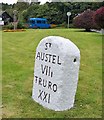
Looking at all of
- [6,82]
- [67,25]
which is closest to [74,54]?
[6,82]

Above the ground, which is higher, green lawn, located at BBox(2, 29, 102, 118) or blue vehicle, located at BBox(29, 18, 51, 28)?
blue vehicle, located at BBox(29, 18, 51, 28)

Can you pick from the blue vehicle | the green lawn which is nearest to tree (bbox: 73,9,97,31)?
the blue vehicle

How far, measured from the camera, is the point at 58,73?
16.1ft

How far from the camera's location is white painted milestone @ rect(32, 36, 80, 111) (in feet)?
16.0

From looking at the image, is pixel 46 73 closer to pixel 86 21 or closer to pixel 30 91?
pixel 30 91

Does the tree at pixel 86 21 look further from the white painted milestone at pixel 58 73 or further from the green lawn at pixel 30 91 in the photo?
the white painted milestone at pixel 58 73

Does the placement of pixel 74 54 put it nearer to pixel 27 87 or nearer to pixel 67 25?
pixel 27 87

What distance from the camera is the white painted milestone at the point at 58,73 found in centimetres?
487

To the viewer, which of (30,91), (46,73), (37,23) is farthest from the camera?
(37,23)

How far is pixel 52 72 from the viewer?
503cm

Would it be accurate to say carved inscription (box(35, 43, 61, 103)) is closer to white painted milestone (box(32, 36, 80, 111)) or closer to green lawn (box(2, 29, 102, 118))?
white painted milestone (box(32, 36, 80, 111))

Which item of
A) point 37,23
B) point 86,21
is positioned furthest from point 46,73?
point 37,23

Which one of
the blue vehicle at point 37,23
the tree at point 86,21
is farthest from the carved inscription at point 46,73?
the blue vehicle at point 37,23

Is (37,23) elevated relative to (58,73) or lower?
elevated
